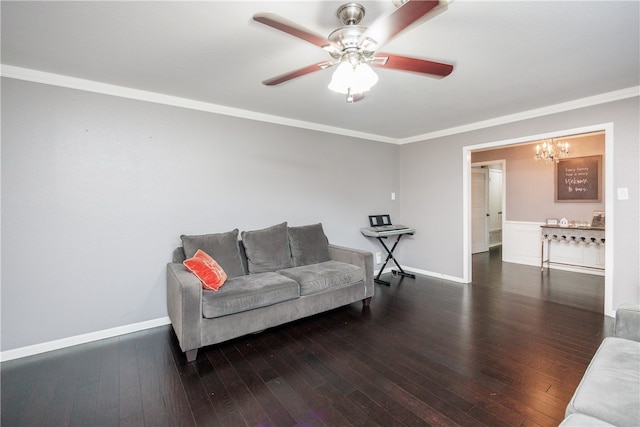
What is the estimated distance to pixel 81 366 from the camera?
90.0 inches

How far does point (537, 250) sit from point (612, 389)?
5353mm

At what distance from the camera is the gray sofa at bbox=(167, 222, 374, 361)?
7.73ft

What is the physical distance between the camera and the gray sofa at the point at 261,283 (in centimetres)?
236

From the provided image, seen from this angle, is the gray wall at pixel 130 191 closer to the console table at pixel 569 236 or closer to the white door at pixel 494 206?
the console table at pixel 569 236

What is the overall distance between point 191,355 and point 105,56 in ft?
7.97

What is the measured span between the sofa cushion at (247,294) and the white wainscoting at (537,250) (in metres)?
5.17

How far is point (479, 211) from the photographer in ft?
22.9

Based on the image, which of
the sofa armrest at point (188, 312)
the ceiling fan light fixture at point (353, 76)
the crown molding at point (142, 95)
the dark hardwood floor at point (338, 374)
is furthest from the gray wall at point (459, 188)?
the sofa armrest at point (188, 312)

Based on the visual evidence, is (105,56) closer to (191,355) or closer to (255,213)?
(255,213)

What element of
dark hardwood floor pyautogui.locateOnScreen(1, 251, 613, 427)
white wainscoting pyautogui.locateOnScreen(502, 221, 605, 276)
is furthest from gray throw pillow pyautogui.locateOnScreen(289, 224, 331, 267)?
white wainscoting pyautogui.locateOnScreen(502, 221, 605, 276)

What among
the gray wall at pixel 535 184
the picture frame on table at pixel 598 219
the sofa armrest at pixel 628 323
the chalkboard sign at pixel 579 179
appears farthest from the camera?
the gray wall at pixel 535 184

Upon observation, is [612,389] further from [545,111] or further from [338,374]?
[545,111]

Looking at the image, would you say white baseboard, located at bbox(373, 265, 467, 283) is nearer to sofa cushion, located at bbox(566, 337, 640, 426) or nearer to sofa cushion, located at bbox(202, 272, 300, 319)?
sofa cushion, located at bbox(202, 272, 300, 319)

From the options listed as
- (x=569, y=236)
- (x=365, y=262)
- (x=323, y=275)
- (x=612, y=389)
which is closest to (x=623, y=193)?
(x=569, y=236)
